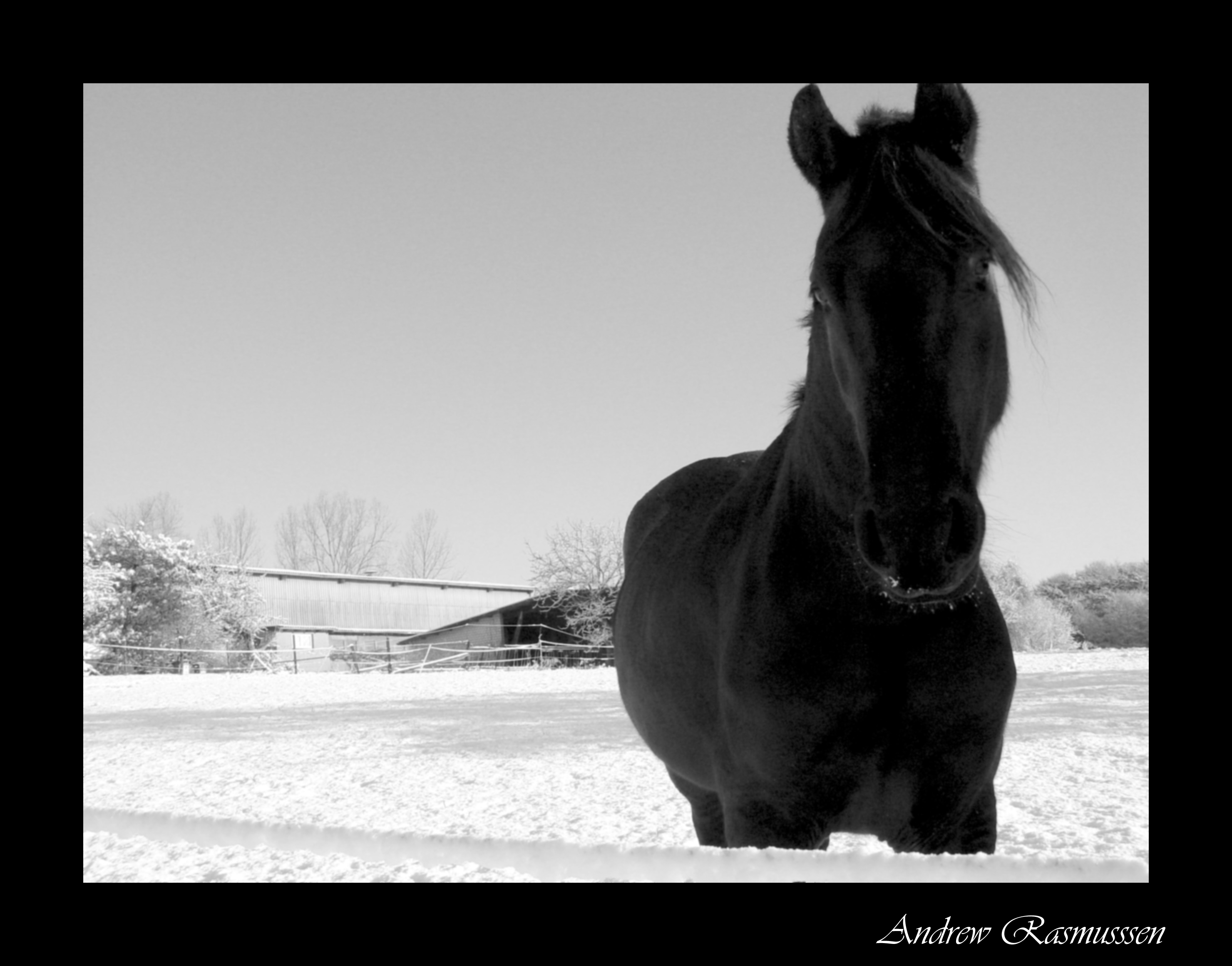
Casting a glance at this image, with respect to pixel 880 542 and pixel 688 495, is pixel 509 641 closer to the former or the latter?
pixel 688 495

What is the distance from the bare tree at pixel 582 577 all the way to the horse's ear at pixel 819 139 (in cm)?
3196

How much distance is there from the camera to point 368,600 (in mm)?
40625

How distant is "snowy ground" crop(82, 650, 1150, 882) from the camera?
292cm

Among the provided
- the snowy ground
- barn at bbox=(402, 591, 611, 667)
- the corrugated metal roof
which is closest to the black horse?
the snowy ground

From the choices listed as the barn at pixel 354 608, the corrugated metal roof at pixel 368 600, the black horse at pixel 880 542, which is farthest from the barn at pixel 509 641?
the black horse at pixel 880 542

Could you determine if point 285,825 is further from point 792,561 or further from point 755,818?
point 792,561

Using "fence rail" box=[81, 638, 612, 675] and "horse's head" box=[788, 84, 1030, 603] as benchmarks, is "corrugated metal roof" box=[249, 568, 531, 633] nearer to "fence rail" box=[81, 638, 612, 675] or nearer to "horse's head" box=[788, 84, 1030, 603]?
"fence rail" box=[81, 638, 612, 675]

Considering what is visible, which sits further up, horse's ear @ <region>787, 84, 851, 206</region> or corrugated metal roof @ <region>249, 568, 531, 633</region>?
horse's ear @ <region>787, 84, 851, 206</region>

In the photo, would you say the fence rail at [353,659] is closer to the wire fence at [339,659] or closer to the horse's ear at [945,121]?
Result: the wire fence at [339,659]

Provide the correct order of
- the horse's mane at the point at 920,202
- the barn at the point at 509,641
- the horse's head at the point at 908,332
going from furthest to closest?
the barn at the point at 509,641
the horse's mane at the point at 920,202
the horse's head at the point at 908,332

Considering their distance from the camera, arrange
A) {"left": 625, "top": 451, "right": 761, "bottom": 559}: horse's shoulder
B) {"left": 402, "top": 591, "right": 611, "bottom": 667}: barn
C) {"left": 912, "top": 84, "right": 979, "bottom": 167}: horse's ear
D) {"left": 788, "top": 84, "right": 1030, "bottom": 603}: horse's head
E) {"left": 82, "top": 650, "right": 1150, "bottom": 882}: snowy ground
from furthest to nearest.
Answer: {"left": 402, "top": 591, "right": 611, "bottom": 667}: barn, {"left": 625, "top": 451, "right": 761, "bottom": 559}: horse's shoulder, {"left": 82, "top": 650, "right": 1150, "bottom": 882}: snowy ground, {"left": 912, "top": 84, "right": 979, "bottom": 167}: horse's ear, {"left": 788, "top": 84, "right": 1030, "bottom": 603}: horse's head

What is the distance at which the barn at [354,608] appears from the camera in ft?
119
